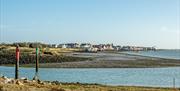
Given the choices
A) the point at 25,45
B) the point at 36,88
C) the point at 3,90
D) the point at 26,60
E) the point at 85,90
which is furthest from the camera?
the point at 25,45

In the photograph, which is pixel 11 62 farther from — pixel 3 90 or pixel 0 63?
pixel 3 90

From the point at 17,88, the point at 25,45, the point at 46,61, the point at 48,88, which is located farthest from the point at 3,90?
the point at 25,45

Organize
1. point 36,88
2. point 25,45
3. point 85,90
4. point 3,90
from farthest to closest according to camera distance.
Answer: point 25,45, point 85,90, point 36,88, point 3,90

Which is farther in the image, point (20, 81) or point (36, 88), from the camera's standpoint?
point (20, 81)

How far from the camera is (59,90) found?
2059cm

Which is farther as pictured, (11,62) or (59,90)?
(11,62)

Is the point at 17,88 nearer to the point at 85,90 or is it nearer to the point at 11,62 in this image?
the point at 85,90

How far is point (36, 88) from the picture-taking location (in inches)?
829

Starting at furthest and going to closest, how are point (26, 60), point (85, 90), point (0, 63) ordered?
point (26, 60) → point (0, 63) → point (85, 90)

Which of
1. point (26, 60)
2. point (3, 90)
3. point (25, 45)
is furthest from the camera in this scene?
point (25, 45)

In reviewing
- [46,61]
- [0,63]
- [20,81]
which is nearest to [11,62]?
[0,63]

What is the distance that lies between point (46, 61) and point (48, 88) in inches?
2482

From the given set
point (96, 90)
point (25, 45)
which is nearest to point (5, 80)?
point (96, 90)

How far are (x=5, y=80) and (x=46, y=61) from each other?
6199 cm
